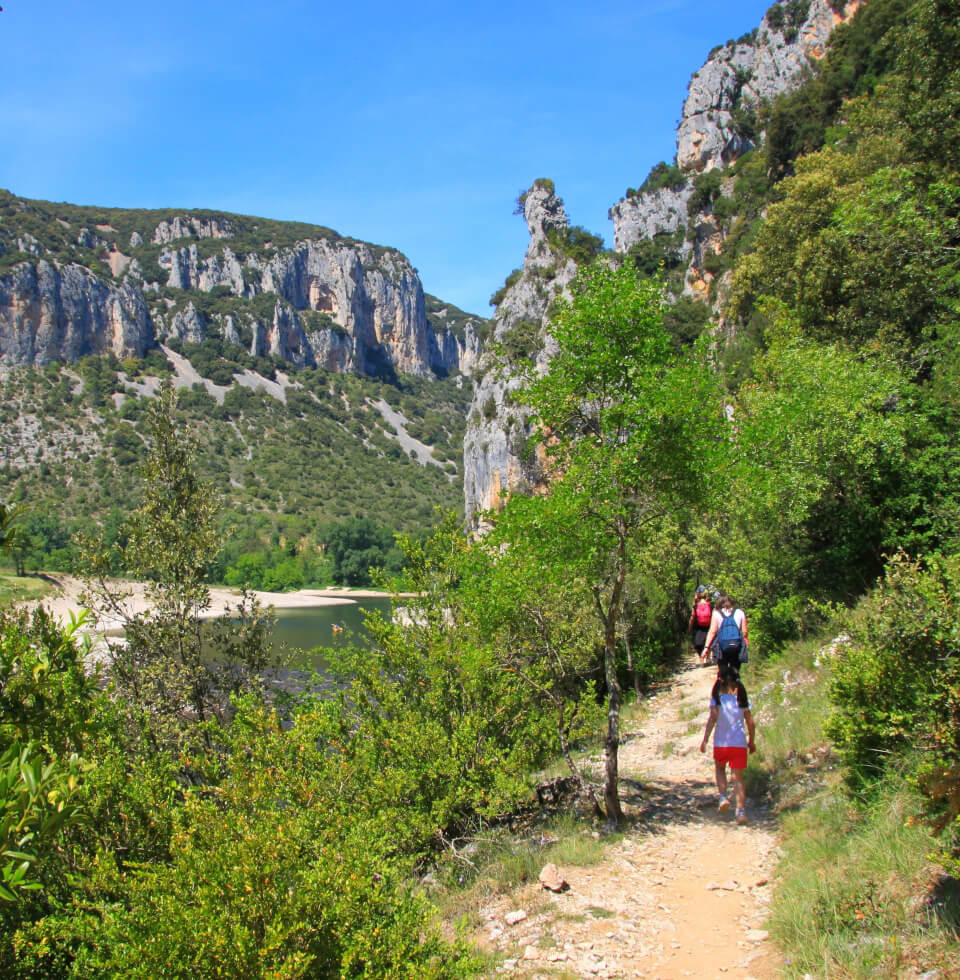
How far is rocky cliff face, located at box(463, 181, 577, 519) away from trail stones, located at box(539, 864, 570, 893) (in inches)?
A: 1740

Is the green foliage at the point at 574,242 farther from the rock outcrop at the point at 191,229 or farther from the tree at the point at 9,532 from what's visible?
the rock outcrop at the point at 191,229

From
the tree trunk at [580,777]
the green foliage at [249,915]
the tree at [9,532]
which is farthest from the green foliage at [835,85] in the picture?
the tree at [9,532]

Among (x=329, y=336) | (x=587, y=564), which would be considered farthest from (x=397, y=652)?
(x=329, y=336)

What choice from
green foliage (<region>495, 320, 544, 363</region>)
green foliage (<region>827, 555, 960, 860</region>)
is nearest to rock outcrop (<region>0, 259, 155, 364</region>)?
green foliage (<region>495, 320, 544, 363</region>)

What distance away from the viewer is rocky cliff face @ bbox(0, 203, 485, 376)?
4643 inches

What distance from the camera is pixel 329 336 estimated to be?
162 meters

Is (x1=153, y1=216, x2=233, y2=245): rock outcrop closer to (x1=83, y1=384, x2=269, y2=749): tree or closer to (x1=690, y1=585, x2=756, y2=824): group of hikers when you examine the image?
(x1=83, y1=384, x2=269, y2=749): tree

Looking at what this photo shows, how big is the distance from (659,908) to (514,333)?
50.3 m

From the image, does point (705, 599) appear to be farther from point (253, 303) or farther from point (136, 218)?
point (136, 218)

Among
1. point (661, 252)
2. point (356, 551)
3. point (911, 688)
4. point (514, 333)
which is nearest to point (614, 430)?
point (911, 688)

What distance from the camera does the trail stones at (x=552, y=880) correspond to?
5.71m

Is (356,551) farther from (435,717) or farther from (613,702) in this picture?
(613,702)

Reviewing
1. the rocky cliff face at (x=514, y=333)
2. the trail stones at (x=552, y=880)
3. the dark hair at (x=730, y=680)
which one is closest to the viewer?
the trail stones at (x=552, y=880)

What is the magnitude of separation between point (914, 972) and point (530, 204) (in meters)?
67.7
